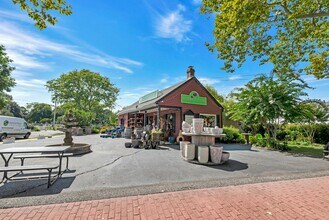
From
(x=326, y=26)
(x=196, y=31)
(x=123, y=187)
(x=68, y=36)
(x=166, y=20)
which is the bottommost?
(x=123, y=187)

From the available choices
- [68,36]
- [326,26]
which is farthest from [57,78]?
[326,26]

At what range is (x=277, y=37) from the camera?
9266 millimetres

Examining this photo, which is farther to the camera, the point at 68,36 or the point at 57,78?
the point at 57,78

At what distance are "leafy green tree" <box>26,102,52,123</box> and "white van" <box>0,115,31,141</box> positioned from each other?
61436 millimetres

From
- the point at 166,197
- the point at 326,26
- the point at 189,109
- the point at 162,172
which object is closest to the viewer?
the point at 166,197

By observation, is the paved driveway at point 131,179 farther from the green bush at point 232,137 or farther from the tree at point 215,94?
the tree at point 215,94

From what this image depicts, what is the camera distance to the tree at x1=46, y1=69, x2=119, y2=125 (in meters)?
29.0

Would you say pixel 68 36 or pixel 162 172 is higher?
pixel 68 36

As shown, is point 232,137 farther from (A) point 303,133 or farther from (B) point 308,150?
(A) point 303,133

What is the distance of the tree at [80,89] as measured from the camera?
1142 inches

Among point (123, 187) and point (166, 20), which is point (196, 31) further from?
point (123, 187)

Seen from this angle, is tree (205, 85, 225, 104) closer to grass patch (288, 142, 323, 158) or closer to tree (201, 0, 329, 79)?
grass patch (288, 142, 323, 158)

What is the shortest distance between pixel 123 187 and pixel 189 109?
11427 millimetres

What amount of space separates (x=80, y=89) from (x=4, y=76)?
1133cm
